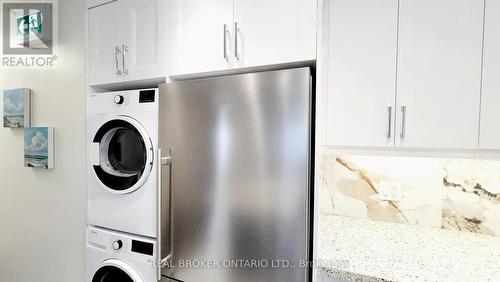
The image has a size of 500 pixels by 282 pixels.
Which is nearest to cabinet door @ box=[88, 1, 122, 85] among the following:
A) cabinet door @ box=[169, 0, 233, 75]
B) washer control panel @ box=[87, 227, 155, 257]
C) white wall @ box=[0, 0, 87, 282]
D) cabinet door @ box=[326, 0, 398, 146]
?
white wall @ box=[0, 0, 87, 282]

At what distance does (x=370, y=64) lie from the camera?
120 cm

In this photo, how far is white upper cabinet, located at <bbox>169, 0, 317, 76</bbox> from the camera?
92 cm

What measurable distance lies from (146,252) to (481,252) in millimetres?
1681

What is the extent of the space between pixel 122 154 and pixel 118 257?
606mm

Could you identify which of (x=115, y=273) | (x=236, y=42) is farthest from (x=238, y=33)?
(x=115, y=273)

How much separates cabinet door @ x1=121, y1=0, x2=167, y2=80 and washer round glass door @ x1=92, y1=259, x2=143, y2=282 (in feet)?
3.52

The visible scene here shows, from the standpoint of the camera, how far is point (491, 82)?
100 centimetres

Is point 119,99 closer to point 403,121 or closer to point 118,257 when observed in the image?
point 118,257

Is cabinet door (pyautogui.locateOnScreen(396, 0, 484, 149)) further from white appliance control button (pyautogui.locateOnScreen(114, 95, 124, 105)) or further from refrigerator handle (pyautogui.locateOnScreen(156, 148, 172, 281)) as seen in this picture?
white appliance control button (pyautogui.locateOnScreen(114, 95, 124, 105))

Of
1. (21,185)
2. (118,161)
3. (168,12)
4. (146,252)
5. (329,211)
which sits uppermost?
(168,12)

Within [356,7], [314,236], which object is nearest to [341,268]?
[314,236]

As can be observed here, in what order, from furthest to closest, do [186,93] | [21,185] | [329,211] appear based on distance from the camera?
[21,185], [329,211], [186,93]

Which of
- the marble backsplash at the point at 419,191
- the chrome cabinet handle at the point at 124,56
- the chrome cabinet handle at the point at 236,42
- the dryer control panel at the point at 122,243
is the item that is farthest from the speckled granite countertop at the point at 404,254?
the chrome cabinet handle at the point at 124,56

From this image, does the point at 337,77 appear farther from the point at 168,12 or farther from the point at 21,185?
the point at 21,185
